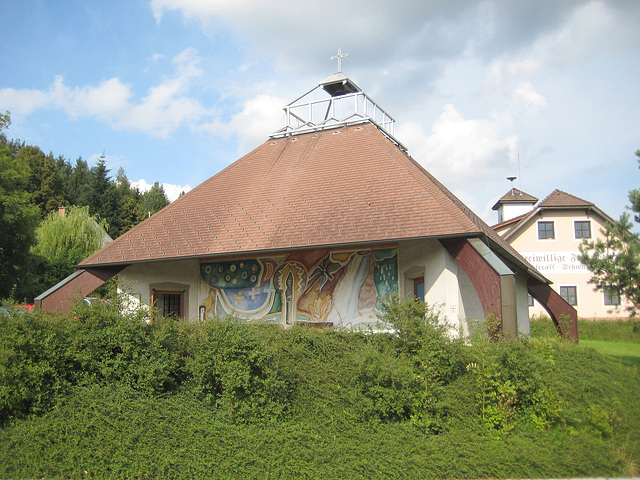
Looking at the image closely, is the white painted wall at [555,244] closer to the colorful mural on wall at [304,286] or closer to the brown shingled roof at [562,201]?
the brown shingled roof at [562,201]

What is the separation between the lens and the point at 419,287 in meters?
13.3

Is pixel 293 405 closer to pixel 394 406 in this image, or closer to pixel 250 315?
pixel 394 406

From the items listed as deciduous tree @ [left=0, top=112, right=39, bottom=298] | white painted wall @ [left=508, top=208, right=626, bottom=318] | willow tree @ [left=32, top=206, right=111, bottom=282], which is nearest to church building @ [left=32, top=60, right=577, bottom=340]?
deciduous tree @ [left=0, top=112, right=39, bottom=298]

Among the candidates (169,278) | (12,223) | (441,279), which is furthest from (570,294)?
(12,223)

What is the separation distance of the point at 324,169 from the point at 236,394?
9446 millimetres

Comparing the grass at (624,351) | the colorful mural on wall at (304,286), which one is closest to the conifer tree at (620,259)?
the grass at (624,351)

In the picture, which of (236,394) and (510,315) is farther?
(510,315)

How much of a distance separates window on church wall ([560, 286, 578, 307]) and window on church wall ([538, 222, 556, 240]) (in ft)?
9.24

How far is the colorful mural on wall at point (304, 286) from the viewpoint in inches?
522

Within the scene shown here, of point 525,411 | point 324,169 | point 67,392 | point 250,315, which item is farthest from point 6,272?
point 525,411

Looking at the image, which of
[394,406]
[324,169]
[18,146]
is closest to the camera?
[394,406]

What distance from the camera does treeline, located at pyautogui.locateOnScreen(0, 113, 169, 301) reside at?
19.7 metres

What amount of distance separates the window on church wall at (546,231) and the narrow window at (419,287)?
1808 centimetres

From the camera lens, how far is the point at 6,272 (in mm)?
20344
